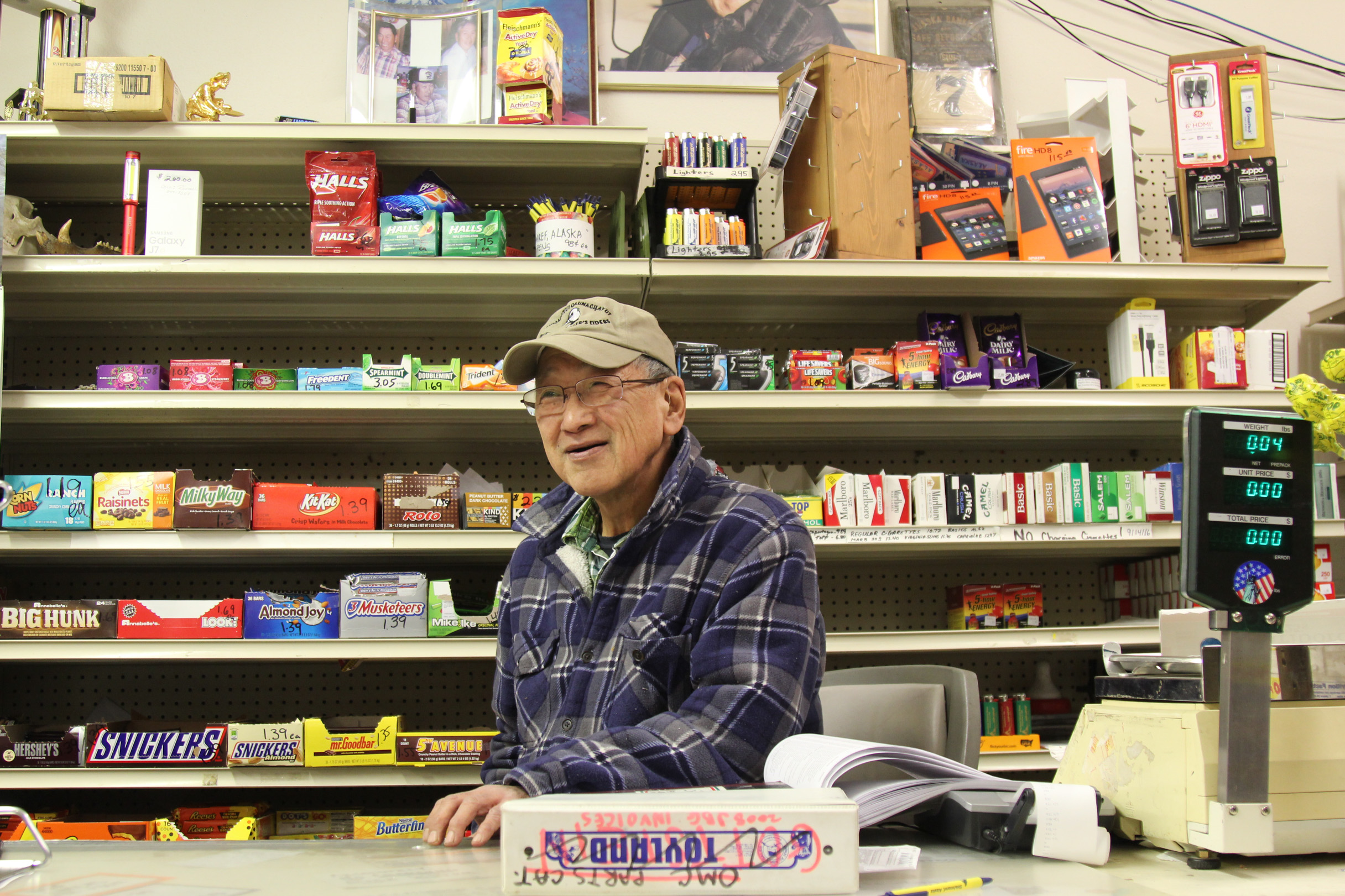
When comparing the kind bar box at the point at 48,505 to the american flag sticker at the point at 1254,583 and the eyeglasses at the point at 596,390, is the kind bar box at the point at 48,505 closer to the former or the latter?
the eyeglasses at the point at 596,390

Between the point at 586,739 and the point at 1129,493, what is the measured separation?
89.3 inches

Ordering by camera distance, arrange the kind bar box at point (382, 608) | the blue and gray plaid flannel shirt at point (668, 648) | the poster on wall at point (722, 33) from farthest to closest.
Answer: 1. the poster on wall at point (722, 33)
2. the kind bar box at point (382, 608)
3. the blue and gray plaid flannel shirt at point (668, 648)

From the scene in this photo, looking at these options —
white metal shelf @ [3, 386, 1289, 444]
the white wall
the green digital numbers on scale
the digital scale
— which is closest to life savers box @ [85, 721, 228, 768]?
white metal shelf @ [3, 386, 1289, 444]

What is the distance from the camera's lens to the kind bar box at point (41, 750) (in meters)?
2.56

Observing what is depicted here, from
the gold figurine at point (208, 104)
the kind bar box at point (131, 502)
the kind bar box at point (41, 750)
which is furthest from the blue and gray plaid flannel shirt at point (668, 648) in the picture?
the gold figurine at point (208, 104)

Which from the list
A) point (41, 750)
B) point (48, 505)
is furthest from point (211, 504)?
point (41, 750)

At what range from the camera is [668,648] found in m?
1.37

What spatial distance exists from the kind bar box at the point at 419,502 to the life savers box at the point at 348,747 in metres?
0.54

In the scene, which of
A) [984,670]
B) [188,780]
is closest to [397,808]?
[188,780]

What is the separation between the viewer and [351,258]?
274 centimetres

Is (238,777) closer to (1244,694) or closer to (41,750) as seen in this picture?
(41,750)

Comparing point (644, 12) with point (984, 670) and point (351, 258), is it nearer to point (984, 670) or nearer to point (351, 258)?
point (351, 258)

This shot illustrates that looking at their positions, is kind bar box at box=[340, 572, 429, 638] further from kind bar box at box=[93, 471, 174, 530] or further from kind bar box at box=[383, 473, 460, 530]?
kind bar box at box=[93, 471, 174, 530]

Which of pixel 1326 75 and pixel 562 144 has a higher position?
pixel 1326 75
